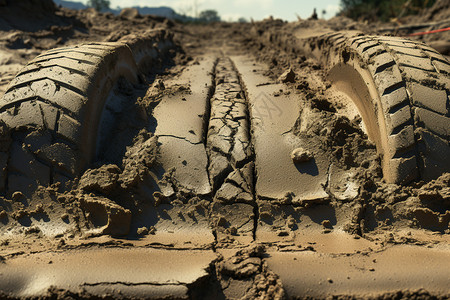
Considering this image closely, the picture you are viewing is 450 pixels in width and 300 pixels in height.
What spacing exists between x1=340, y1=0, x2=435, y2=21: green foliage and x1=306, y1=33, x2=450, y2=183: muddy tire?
976cm

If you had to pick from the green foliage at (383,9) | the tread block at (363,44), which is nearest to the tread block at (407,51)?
the tread block at (363,44)

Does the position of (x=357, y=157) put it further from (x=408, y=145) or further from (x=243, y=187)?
(x=243, y=187)

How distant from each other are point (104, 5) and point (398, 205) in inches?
1289

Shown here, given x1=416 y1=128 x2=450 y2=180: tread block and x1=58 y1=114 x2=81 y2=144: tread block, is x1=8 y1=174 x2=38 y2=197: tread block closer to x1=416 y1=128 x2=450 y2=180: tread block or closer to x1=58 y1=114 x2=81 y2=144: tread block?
x1=58 y1=114 x2=81 y2=144: tread block

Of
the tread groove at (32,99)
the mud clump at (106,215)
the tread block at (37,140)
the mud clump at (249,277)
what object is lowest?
the mud clump at (249,277)

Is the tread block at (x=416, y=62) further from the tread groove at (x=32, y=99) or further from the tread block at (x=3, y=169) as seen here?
the tread block at (x=3, y=169)

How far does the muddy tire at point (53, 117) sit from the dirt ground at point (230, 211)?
4cm

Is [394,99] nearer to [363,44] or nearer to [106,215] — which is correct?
[363,44]

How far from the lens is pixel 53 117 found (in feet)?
7.98

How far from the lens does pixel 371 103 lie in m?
2.51

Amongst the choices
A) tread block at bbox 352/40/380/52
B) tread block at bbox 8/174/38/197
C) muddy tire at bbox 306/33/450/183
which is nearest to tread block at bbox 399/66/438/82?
muddy tire at bbox 306/33/450/183

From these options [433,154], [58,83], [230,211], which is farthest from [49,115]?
[433,154]

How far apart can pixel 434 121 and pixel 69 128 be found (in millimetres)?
2087

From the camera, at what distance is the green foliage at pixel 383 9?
1264cm
